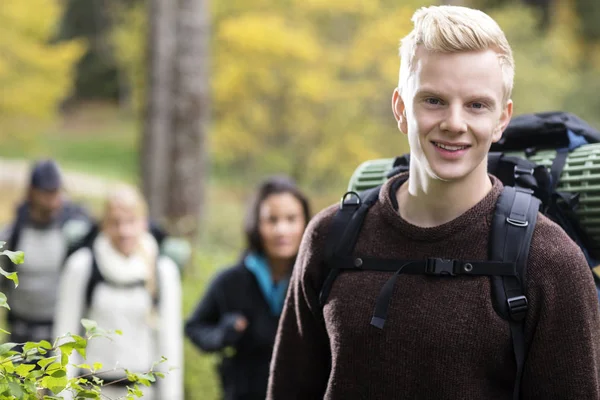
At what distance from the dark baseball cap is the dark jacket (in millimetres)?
2225

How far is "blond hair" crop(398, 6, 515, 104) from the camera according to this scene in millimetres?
2434

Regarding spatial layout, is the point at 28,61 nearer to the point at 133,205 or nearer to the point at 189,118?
the point at 189,118

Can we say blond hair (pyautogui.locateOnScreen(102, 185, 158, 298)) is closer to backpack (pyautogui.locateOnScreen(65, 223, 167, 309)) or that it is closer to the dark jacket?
backpack (pyautogui.locateOnScreen(65, 223, 167, 309))

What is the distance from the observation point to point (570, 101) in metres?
26.8

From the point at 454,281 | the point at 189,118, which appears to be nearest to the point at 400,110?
the point at 454,281

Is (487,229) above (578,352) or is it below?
above

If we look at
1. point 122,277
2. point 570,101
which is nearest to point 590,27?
point 570,101

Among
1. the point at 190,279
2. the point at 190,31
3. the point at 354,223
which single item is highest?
the point at 190,31

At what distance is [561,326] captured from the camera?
2.39 m

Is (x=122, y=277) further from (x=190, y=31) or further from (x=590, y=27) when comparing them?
(x=590, y=27)

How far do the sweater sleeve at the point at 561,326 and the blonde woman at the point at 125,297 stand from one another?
3.47 metres

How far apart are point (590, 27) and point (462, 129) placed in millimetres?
31804

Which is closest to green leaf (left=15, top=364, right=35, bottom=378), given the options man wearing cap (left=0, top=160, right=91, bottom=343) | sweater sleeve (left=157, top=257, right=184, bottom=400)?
sweater sleeve (left=157, top=257, right=184, bottom=400)

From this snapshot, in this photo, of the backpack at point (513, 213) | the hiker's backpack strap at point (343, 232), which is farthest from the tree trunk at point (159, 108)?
the hiker's backpack strap at point (343, 232)
